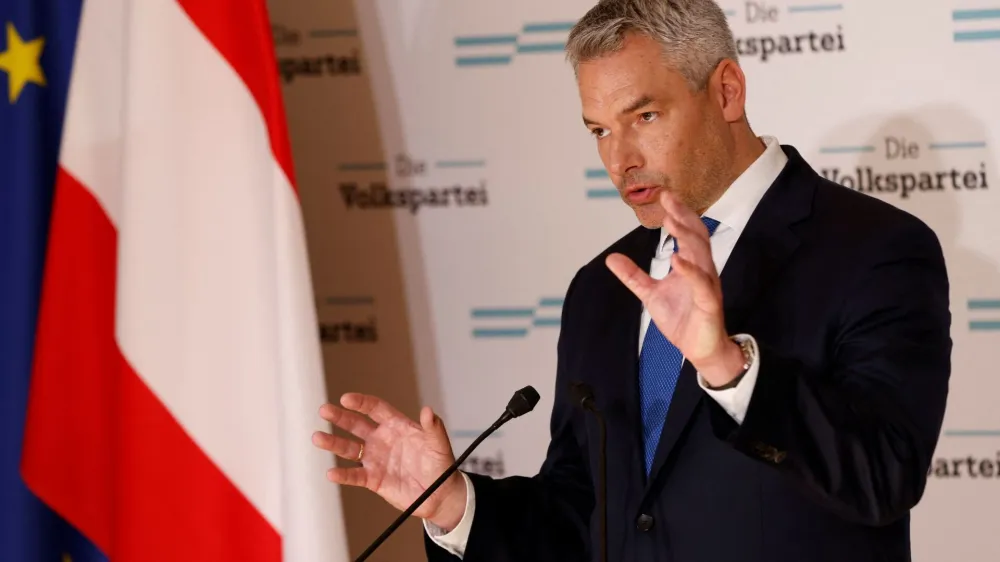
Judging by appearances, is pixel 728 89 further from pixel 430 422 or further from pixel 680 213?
pixel 430 422

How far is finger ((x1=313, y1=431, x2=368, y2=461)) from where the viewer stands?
72.9 inches

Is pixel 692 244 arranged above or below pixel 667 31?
below

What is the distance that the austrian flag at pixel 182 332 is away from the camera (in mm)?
2484

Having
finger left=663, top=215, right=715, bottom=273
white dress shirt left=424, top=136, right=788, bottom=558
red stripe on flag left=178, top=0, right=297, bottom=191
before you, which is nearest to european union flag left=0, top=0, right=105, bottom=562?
red stripe on flag left=178, top=0, right=297, bottom=191

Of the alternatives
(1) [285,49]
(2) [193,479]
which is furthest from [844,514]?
(1) [285,49]

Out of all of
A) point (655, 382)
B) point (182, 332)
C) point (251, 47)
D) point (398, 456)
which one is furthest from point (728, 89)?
point (182, 332)

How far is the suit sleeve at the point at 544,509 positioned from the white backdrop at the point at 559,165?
2.95 feet

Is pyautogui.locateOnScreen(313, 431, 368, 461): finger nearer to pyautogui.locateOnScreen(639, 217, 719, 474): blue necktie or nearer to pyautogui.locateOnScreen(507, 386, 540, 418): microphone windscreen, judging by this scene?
pyautogui.locateOnScreen(507, 386, 540, 418): microphone windscreen

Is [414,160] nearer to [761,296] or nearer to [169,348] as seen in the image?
[169,348]

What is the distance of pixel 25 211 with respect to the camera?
2.52 metres

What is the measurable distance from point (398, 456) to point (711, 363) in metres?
0.71

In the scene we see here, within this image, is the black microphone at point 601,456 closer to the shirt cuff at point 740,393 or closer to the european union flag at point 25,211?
the shirt cuff at point 740,393

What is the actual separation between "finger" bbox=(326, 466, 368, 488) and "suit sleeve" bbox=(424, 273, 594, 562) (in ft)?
0.64

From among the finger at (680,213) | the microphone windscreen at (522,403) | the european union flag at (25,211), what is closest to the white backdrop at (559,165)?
the european union flag at (25,211)
